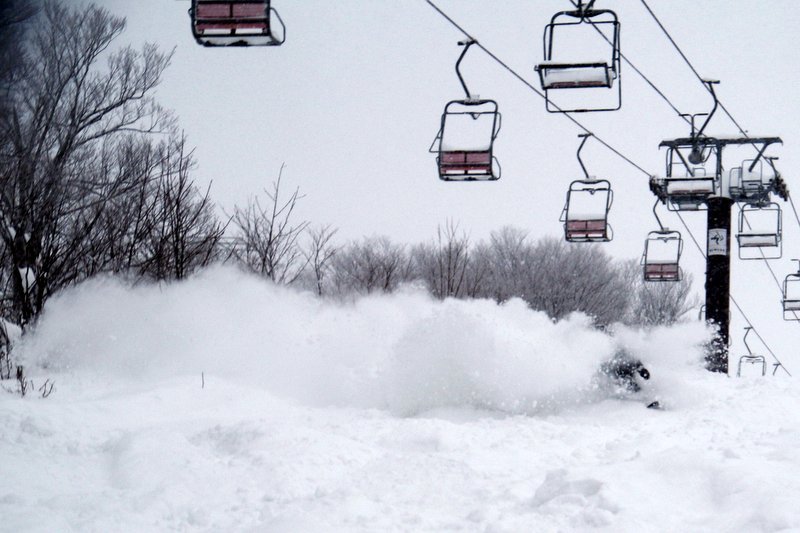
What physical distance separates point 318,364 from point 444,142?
16.9 feet

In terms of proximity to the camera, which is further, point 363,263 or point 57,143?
point 363,263

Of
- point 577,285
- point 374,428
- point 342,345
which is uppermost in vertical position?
point 342,345

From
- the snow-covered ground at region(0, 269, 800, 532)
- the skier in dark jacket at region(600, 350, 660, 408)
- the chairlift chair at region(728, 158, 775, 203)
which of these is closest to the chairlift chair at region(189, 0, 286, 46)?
the snow-covered ground at region(0, 269, 800, 532)

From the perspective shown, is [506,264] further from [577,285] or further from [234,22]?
[234,22]

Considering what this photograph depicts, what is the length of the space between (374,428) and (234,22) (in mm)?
4977

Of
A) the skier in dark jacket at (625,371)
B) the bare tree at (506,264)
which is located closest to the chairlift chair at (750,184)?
the skier in dark jacket at (625,371)

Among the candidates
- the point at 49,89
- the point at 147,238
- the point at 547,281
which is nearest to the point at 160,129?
the point at 49,89

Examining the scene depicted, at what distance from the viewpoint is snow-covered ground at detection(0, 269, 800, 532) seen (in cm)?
558

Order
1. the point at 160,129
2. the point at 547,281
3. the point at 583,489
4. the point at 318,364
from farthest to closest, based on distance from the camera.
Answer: the point at 547,281 → the point at 160,129 → the point at 318,364 → the point at 583,489

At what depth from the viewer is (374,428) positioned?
29.9 ft

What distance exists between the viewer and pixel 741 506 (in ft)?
16.9

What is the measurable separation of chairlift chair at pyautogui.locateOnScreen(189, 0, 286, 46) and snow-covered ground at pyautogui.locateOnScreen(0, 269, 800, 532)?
3489mm

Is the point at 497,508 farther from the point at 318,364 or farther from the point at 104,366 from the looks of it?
the point at 104,366

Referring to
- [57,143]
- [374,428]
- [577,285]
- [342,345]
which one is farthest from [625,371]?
[577,285]
